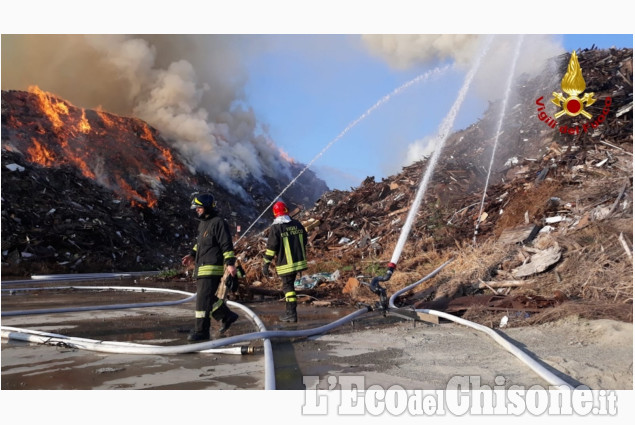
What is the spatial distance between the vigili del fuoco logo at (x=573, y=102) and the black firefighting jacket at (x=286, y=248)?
8982 mm

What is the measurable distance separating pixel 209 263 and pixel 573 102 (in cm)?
1244

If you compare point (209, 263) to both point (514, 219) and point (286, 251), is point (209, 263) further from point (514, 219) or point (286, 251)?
point (514, 219)

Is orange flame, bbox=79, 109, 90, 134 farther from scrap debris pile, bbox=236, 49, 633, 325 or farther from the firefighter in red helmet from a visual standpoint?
the firefighter in red helmet

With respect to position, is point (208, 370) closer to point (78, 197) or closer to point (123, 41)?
point (78, 197)

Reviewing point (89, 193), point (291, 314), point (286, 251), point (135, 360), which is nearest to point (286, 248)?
point (286, 251)

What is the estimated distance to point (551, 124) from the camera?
1328 cm

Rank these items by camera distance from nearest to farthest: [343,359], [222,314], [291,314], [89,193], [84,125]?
[343,359], [222,314], [291,314], [89,193], [84,125]

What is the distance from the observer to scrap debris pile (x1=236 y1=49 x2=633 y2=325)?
248 inches

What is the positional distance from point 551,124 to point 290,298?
10322 millimetres

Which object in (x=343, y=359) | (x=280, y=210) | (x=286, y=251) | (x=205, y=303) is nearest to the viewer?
(x=343, y=359)
